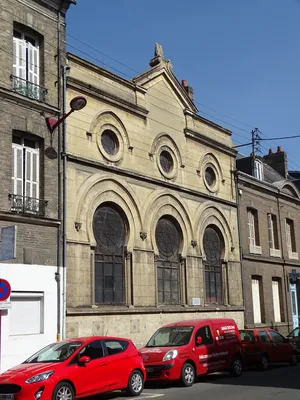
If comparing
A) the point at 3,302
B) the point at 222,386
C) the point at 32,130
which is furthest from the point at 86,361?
the point at 32,130

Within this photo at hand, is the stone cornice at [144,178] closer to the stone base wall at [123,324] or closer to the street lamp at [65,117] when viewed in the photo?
the street lamp at [65,117]

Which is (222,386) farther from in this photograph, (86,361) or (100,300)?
(100,300)

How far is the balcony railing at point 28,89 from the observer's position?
1750 centimetres

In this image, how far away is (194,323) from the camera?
1644cm

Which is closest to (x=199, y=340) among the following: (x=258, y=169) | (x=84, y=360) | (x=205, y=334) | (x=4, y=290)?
(x=205, y=334)

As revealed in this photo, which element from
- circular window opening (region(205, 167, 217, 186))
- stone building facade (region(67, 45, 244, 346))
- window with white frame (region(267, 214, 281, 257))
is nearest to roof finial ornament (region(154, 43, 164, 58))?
stone building facade (region(67, 45, 244, 346))

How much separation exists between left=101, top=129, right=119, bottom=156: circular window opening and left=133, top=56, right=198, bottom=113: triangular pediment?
295 cm

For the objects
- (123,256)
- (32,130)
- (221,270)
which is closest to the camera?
(32,130)

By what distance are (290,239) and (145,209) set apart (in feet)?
48.5

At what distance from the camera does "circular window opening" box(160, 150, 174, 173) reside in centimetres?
2398

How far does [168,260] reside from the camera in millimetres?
23266

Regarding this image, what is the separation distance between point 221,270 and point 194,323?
405 inches

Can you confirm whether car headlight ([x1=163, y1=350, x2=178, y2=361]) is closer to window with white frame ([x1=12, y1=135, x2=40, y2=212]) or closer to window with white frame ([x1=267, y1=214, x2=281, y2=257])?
window with white frame ([x1=12, y1=135, x2=40, y2=212])

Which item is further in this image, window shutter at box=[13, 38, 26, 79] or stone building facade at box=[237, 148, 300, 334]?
stone building facade at box=[237, 148, 300, 334]
